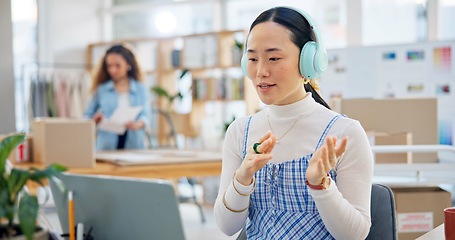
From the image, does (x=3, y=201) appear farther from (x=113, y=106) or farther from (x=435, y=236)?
(x=113, y=106)

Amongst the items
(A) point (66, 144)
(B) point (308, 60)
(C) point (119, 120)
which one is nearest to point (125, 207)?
(B) point (308, 60)

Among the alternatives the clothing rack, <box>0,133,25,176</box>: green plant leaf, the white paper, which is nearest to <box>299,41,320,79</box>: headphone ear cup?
<box>0,133,25,176</box>: green plant leaf

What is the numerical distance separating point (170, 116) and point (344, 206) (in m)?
5.06

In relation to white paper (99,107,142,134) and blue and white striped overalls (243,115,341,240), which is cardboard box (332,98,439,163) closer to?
blue and white striped overalls (243,115,341,240)

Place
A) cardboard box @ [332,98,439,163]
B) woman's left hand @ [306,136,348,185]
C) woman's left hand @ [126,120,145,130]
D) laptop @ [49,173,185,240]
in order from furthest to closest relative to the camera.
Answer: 1. woman's left hand @ [126,120,145,130]
2. cardboard box @ [332,98,439,163]
3. woman's left hand @ [306,136,348,185]
4. laptop @ [49,173,185,240]

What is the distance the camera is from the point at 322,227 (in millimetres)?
A: 1497

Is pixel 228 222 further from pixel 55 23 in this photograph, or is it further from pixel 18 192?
pixel 55 23

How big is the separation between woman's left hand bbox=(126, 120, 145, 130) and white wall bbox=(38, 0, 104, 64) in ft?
11.4

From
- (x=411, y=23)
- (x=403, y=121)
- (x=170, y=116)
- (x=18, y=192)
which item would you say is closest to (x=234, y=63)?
(x=170, y=116)

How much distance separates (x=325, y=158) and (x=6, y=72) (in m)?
4.74

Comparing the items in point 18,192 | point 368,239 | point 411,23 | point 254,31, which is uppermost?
point 411,23

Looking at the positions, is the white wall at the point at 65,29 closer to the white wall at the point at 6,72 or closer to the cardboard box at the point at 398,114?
the white wall at the point at 6,72

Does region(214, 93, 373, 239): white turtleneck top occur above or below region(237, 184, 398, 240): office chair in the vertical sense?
above

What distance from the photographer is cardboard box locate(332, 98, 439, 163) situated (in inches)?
93.7
